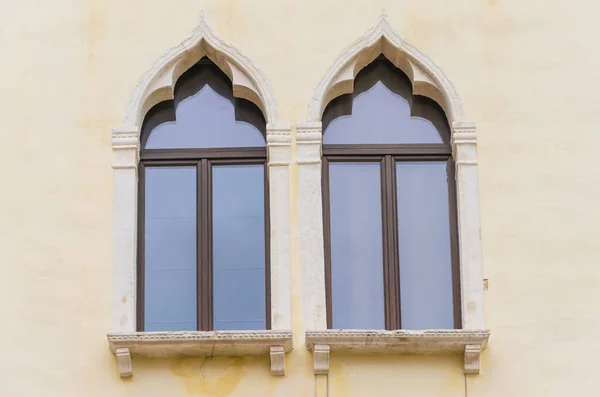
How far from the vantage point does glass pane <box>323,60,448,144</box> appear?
47.8 feet

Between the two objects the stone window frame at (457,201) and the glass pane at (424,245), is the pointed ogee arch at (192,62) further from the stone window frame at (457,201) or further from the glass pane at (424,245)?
the glass pane at (424,245)

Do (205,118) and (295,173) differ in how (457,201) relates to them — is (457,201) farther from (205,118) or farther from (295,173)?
(205,118)

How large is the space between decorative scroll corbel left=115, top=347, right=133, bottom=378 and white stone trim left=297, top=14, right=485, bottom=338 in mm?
1375

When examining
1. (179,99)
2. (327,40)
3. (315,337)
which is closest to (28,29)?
(179,99)

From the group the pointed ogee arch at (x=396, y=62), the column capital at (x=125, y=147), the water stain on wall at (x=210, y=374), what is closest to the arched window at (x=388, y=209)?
the pointed ogee arch at (x=396, y=62)

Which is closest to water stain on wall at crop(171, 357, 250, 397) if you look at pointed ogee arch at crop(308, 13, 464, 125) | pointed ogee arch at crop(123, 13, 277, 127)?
A: pointed ogee arch at crop(123, 13, 277, 127)

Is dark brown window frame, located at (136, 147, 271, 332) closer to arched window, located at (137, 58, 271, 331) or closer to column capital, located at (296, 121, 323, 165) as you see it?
arched window, located at (137, 58, 271, 331)

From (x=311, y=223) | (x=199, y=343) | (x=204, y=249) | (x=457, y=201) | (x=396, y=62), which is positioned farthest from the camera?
(x=396, y=62)

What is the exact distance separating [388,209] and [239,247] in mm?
1218

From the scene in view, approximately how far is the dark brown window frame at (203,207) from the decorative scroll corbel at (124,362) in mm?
478

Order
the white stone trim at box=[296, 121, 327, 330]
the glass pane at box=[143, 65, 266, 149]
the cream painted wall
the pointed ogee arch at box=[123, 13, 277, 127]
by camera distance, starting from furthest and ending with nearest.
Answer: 1. the glass pane at box=[143, 65, 266, 149]
2. the pointed ogee arch at box=[123, 13, 277, 127]
3. the white stone trim at box=[296, 121, 327, 330]
4. the cream painted wall

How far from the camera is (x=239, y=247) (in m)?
14.2

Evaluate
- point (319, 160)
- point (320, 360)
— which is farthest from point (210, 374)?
point (319, 160)

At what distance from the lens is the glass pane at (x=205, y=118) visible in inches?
573
